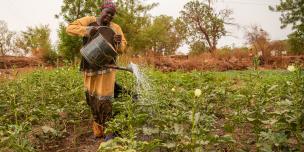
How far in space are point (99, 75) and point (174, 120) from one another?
177 centimetres

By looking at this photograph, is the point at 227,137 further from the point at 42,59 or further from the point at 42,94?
the point at 42,59

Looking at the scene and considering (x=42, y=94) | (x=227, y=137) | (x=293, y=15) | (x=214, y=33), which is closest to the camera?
(x=227, y=137)

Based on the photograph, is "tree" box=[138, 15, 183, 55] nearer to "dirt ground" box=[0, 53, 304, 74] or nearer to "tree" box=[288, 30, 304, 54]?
"dirt ground" box=[0, 53, 304, 74]

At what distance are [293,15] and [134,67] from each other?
23061 millimetres

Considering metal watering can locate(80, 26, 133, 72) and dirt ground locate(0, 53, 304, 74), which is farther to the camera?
dirt ground locate(0, 53, 304, 74)

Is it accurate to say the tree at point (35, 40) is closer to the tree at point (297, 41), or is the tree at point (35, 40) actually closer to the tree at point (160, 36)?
the tree at point (160, 36)

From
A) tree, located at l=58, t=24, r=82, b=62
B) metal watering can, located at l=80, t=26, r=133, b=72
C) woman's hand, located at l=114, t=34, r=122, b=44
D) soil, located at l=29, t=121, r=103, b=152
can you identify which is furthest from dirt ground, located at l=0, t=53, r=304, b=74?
metal watering can, located at l=80, t=26, r=133, b=72

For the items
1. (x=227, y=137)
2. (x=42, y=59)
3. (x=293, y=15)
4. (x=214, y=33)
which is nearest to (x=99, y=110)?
(x=227, y=137)

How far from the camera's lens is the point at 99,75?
5066 mm

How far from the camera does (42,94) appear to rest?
20.3ft

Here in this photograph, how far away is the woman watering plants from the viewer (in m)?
5.00

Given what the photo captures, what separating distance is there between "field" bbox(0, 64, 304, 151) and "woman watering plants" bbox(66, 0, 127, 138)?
164 mm

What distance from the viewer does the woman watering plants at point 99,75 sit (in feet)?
16.4

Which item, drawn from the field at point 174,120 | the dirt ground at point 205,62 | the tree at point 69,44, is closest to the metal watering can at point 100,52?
the field at point 174,120
